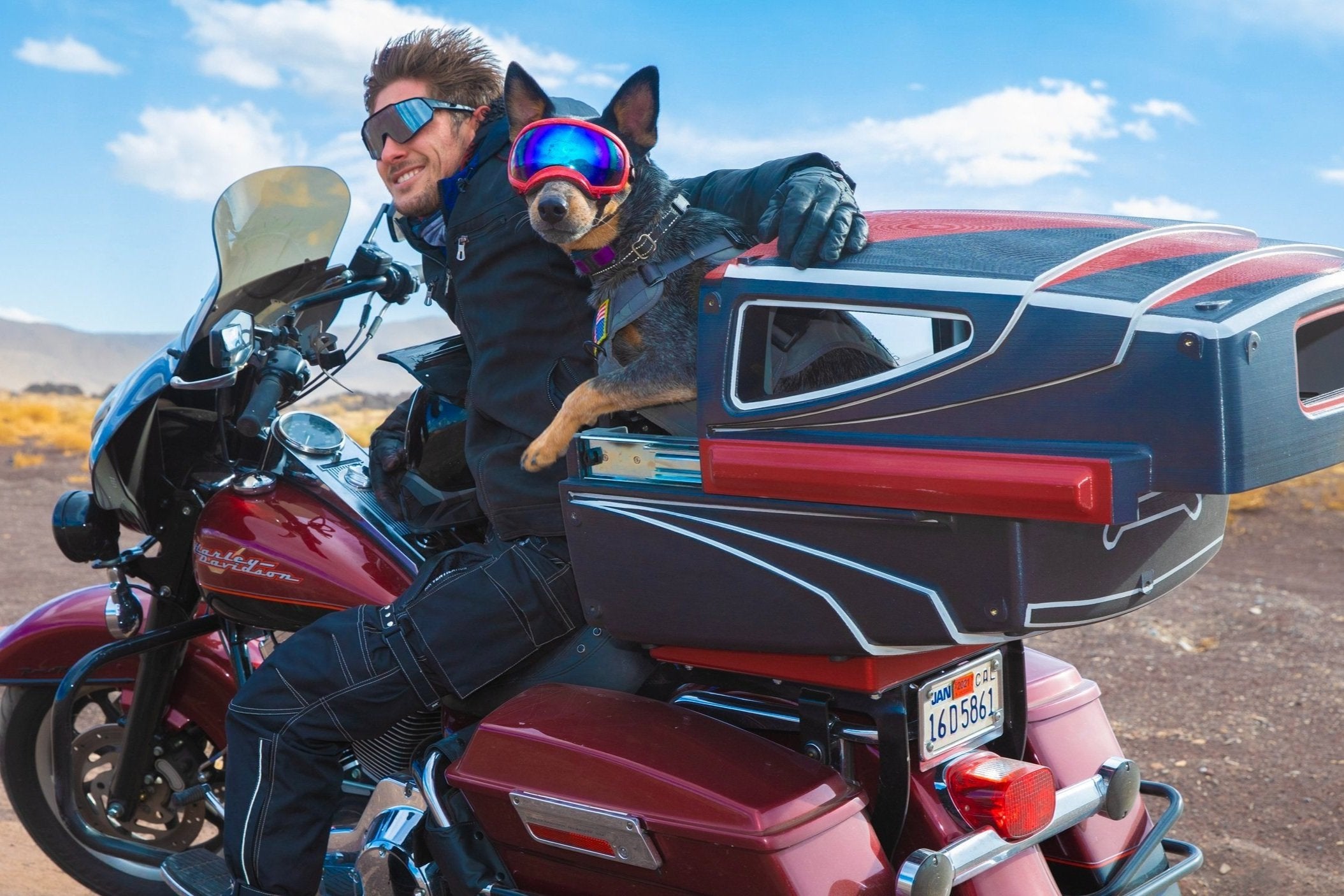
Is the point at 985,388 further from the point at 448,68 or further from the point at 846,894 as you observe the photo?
the point at 448,68

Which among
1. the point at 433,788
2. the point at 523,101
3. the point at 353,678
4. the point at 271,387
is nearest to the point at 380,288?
the point at 271,387

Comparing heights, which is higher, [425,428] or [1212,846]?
[425,428]

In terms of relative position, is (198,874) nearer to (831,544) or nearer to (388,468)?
(388,468)

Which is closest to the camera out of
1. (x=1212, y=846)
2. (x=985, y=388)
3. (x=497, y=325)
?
(x=985, y=388)

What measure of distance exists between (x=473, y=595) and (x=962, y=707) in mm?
1018

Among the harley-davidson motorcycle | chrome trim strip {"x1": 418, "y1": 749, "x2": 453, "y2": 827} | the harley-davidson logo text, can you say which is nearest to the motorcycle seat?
the harley-davidson motorcycle

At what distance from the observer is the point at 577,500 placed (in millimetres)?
2197

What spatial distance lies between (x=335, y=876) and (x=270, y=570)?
741 mm

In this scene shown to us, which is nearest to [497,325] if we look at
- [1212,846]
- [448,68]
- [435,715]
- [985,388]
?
[448,68]

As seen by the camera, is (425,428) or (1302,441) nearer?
(1302,441)

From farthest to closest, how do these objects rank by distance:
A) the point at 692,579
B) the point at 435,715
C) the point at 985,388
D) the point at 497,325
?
the point at 435,715, the point at 497,325, the point at 692,579, the point at 985,388

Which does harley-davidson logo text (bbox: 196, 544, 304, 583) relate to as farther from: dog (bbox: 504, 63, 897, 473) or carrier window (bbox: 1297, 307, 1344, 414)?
carrier window (bbox: 1297, 307, 1344, 414)

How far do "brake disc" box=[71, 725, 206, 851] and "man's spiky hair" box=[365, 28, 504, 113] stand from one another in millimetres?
2044

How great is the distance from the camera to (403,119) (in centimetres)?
282
